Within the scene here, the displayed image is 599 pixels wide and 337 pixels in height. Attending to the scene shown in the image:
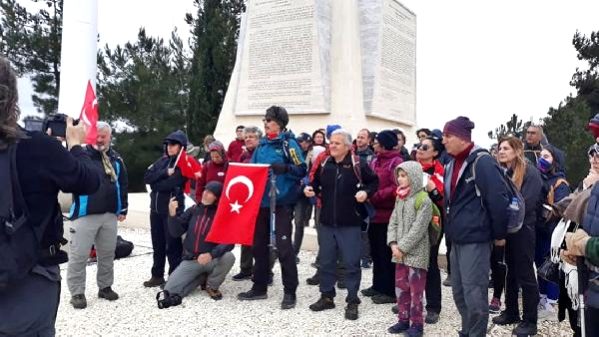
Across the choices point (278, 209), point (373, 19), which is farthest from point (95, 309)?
point (373, 19)

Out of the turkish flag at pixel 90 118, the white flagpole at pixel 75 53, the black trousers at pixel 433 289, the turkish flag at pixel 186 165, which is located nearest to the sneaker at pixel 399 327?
the black trousers at pixel 433 289

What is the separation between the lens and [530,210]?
4.07m

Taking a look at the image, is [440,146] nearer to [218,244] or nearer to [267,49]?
[218,244]

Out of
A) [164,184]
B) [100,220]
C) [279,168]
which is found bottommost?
[100,220]

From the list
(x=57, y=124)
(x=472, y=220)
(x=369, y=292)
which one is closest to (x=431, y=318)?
(x=369, y=292)

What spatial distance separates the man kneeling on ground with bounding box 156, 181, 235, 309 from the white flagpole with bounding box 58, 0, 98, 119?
3504 millimetres

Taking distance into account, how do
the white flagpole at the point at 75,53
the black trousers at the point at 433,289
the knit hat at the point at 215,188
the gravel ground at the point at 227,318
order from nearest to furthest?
the gravel ground at the point at 227,318 < the black trousers at the point at 433,289 < the knit hat at the point at 215,188 < the white flagpole at the point at 75,53

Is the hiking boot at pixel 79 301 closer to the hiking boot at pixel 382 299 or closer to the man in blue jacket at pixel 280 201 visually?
the man in blue jacket at pixel 280 201

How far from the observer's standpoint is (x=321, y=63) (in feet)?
30.6

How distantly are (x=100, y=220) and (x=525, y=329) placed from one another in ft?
13.0

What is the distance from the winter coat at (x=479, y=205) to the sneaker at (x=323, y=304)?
1482 millimetres

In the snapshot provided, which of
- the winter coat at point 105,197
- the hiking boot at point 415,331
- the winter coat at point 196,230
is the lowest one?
the hiking boot at point 415,331

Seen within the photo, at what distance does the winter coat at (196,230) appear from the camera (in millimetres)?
4859

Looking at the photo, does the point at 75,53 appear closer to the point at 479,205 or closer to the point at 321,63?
the point at 321,63
